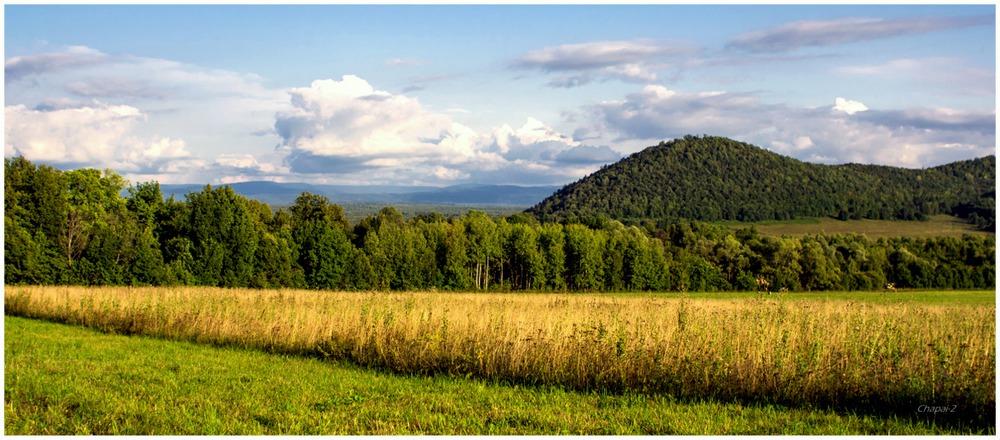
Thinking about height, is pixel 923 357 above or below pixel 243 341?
above

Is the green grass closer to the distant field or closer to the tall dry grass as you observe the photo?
the tall dry grass

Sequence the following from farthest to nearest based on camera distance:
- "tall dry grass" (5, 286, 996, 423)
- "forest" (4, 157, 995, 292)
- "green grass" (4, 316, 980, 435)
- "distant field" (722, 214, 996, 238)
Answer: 1. "distant field" (722, 214, 996, 238)
2. "forest" (4, 157, 995, 292)
3. "tall dry grass" (5, 286, 996, 423)
4. "green grass" (4, 316, 980, 435)

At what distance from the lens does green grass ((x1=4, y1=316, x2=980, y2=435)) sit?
7676 millimetres

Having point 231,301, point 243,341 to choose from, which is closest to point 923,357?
point 243,341

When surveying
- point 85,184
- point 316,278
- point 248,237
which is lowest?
point 316,278

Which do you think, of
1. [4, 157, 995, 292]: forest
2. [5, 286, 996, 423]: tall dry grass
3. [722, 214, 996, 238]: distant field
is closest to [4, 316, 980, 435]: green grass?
[5, 286, 996, 423]: tall dry grass

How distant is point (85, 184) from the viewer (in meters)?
61.1

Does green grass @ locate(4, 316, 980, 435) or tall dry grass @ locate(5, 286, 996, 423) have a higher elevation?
tall dry grass @ locate(5, 286, 996, 423)

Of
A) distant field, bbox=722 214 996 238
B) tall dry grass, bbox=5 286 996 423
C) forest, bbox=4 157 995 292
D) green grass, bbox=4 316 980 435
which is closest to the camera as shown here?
green grass, bbox=4 316 980 435

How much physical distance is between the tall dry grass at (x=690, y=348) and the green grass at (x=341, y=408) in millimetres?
490

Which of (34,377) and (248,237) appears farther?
Result: (248,237)

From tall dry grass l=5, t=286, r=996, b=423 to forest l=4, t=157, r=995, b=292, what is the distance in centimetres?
3115

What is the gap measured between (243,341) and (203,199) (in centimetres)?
4388

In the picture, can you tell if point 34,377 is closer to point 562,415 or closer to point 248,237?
point 562,415
